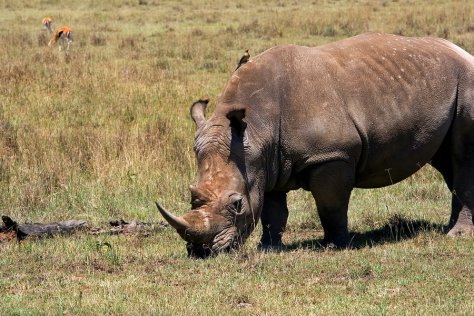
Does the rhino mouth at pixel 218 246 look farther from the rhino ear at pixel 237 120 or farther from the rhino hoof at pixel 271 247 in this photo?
the rhino ear at pixel 237 120

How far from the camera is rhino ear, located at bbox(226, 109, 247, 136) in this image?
310 inches

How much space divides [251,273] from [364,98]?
218cm

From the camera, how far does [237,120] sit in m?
7.93

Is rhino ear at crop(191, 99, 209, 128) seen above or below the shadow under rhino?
above

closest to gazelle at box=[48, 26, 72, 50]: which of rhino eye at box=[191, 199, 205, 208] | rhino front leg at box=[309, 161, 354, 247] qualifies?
rhino front leg at box=[309, 161, 354, 247]

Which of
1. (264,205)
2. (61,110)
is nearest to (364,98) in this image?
(264,205)

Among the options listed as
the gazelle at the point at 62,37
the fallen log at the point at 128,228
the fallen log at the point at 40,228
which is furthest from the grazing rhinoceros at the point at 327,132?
the gazelle at the point at 62,37

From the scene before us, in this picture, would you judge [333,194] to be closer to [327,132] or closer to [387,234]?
[327,132]

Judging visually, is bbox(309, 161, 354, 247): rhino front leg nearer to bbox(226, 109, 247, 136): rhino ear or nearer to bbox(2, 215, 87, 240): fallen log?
bbox(226, 109, 247, 136): rhino ear

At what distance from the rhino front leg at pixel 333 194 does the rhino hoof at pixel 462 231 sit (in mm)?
1090

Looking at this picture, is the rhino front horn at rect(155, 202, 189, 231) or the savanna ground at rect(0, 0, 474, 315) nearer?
the savanna ground at rect(0, 0, 474, 315)

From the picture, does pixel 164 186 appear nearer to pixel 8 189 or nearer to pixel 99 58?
pixel 8 189

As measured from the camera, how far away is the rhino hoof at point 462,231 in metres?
8.89

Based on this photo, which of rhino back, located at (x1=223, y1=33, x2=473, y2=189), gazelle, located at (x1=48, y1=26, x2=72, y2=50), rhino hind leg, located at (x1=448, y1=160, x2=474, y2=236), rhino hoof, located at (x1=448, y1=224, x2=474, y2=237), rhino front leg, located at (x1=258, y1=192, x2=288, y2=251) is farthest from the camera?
gazelle, located at (x1=48, y1=26, x2=72, y2=50)
